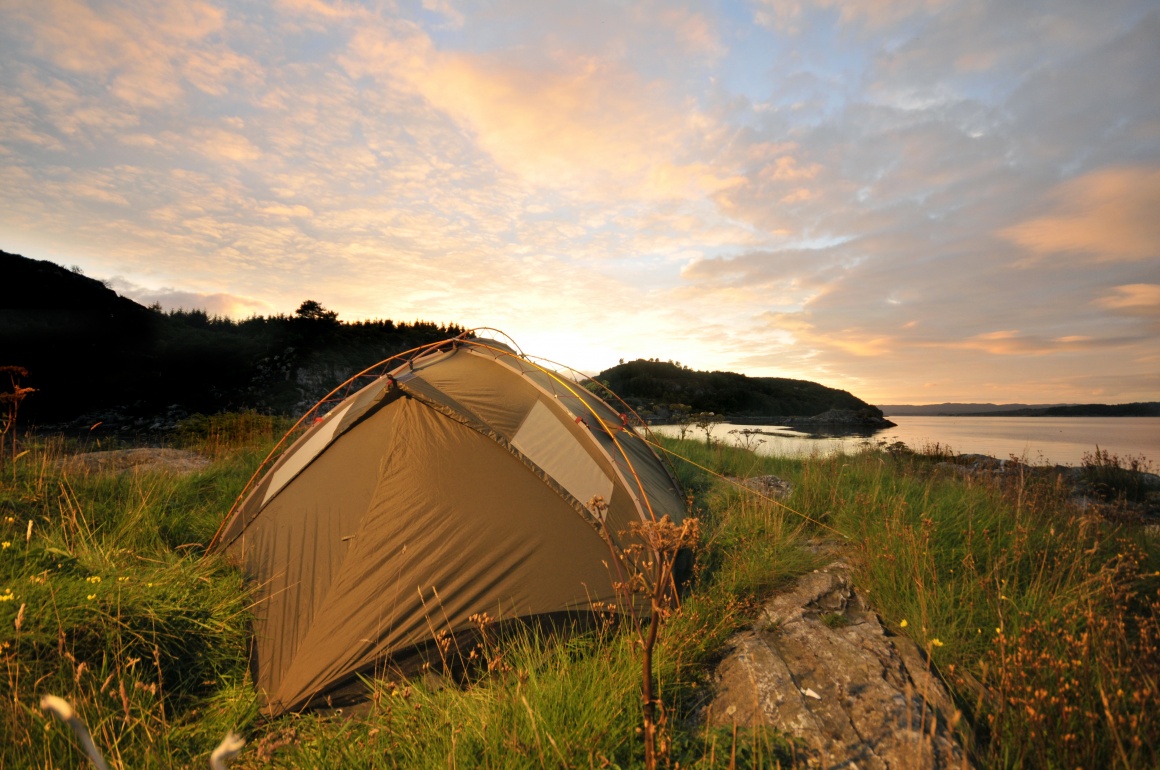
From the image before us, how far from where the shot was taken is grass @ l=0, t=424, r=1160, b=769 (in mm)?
2459

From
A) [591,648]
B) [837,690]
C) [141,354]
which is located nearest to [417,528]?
[591,648]

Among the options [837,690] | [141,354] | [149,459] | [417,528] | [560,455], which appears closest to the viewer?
[837,690]

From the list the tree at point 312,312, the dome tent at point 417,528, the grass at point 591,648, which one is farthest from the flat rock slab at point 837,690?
the tree at point 312,312

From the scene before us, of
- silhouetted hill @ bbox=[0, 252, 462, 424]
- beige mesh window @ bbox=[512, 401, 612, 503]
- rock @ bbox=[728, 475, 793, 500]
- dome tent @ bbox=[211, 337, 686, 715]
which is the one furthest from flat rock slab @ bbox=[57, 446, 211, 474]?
silhouetted hill @ bbox=[0, 252, 462, 424]

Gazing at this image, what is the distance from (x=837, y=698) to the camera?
306 centimetres

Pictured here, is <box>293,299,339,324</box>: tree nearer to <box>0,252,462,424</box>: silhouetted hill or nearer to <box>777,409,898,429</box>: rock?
<box>0,252,462,424</box>: silhouetted hill

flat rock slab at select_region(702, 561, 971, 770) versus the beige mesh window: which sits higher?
the beige mesh window

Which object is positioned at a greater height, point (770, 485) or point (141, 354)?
point (141, 354)

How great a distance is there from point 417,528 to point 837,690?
9.87 ft

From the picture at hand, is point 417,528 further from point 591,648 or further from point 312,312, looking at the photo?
point 312,312

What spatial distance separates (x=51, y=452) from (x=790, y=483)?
11796mm

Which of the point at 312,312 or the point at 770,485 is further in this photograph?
the point at 312,312

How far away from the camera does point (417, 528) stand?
4.05 metres

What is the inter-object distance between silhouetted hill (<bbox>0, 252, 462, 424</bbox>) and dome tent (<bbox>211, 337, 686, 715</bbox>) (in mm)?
21953
